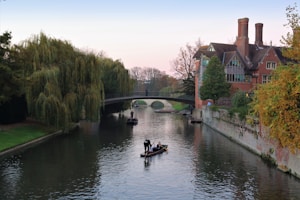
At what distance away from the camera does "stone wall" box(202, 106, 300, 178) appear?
90.1 ft

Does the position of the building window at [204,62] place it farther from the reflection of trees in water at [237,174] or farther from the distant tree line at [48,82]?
the reflection of trees in water at [237,174]

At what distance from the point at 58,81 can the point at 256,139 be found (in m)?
24.3

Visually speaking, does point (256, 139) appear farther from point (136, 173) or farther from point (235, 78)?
point (235, 78)

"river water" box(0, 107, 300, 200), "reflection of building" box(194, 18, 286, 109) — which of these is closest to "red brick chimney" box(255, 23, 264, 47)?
"reflection of building" box(194, 18, 286, 109)

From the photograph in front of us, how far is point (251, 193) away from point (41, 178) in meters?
14.7

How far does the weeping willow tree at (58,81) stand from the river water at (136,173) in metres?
3.92

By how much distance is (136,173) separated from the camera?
2778 cm

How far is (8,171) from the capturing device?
2705 centimetres

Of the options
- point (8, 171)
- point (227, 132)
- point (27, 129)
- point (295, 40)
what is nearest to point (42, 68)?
point (27, 129)

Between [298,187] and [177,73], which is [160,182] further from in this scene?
[177,73]

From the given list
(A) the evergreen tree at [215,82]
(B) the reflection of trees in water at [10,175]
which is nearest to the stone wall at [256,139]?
(A) the evergreen tree at [215,82]

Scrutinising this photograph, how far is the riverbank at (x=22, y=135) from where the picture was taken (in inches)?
1324

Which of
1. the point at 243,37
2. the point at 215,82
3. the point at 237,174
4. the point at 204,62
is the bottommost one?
the point at 237,174

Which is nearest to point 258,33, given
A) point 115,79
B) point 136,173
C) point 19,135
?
point 115,79
